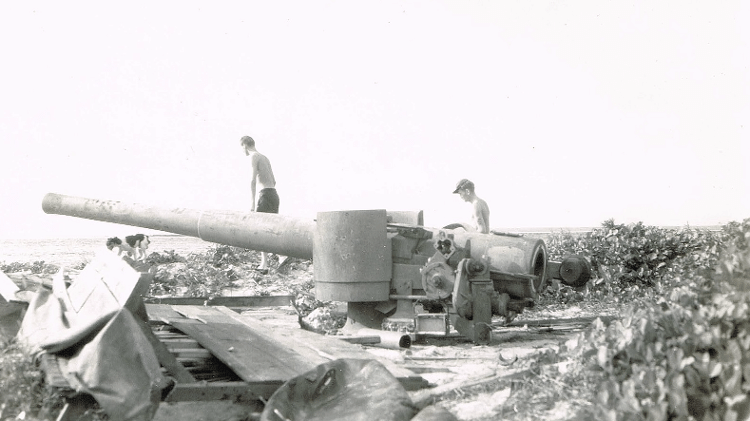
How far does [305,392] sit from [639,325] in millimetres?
1975

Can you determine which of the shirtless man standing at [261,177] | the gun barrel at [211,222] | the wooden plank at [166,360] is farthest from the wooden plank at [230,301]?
the wooden plank at [166,360]

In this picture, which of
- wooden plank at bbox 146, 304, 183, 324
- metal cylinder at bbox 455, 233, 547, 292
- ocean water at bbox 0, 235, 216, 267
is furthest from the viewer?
ocean water at bbox 0, 235, 216, 267

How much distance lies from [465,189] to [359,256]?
6.48ft

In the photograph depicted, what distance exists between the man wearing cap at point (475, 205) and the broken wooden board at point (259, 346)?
3.10m

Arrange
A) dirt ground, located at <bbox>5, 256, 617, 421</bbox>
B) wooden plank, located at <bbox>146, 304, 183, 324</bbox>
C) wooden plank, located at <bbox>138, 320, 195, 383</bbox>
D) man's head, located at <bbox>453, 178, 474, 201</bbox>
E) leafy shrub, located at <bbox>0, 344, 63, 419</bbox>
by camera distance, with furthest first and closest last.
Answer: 1. man's head, located at <bbox>453, 178, 474, 201</bbox>
2. wooden plank, located at <bbox>146, 304, 183, 324</bbox>
3. wooden plank, located at <bbox>138, 320, 195, 383</bbox>
4. dirt ground, located at <bbox>5, 256, 617, 421</bbox>
5. leafy shrub, located at <bbox>0, 344, 63, 419</bbox>

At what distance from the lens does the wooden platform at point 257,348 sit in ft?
17.7

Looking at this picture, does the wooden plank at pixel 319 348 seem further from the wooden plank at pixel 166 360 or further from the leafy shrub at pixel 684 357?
the leafy shrub at pixel 684 357

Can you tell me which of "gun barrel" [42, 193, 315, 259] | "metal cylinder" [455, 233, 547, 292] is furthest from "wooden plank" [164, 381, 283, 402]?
"gun barrel" [42, 193, 315, 259]

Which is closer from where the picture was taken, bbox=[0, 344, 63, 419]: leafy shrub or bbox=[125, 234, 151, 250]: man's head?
bbox=[0, 344, 63, 419]: leafy shrub

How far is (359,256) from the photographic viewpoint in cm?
861

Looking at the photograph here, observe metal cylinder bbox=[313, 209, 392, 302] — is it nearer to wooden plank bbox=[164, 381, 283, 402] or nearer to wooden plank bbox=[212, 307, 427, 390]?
wooden plank bbox=[212, 307, 427, 390]

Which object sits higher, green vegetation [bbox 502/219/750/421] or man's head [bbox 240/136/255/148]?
man's head [bbox 240/136/255/148]

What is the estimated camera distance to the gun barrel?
31.5ft

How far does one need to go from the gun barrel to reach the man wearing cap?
6.30 ft
